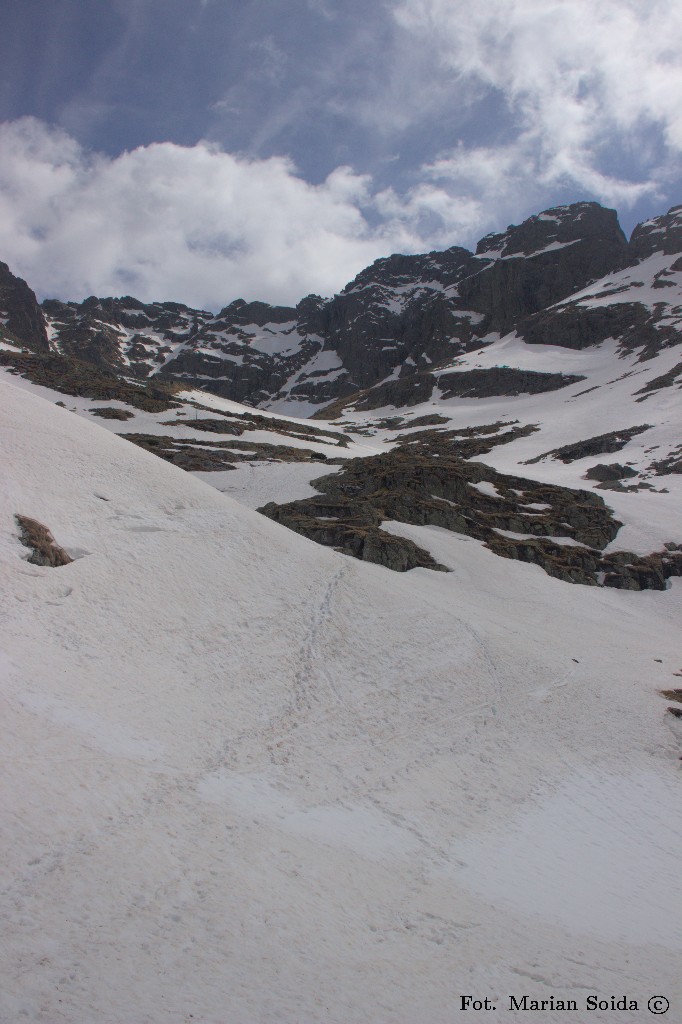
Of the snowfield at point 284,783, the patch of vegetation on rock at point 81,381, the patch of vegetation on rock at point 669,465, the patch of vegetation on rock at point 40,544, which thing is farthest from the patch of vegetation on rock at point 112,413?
the patch of vegetation on rock at point 669,465

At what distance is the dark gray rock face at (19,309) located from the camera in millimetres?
180375

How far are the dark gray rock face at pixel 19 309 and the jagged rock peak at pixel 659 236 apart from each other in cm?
20953

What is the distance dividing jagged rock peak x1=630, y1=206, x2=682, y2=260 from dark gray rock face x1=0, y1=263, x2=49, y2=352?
210 m

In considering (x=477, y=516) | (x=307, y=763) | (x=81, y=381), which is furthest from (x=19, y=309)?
(x=307, y=763)

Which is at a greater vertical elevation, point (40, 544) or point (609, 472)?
point (609, 472)

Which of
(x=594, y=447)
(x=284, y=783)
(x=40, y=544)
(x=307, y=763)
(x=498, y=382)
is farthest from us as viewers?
(x=498, y=382)

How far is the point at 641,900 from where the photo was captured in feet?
35.8

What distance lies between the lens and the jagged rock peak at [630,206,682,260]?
17612 cm

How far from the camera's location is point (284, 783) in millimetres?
11688

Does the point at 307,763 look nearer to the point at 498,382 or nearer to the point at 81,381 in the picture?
the point at 81,381

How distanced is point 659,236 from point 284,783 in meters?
230

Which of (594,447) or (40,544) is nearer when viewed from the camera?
(40,544)

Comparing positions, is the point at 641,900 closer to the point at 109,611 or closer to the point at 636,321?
the point at 109,611

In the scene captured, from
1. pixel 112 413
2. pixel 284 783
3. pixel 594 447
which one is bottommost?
pixel 284 783
